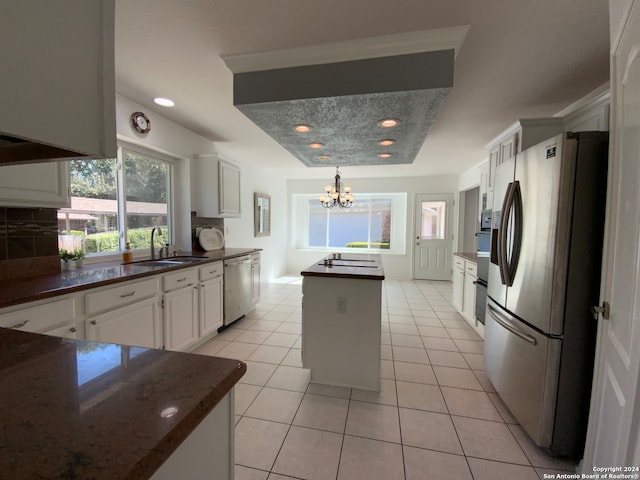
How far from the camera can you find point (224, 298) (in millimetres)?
3195

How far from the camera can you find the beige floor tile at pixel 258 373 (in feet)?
7.46

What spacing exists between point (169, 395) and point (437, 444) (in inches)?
69.1

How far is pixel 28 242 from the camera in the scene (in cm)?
195

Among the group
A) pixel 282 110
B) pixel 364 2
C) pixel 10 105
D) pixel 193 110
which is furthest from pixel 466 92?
pixel 10 105

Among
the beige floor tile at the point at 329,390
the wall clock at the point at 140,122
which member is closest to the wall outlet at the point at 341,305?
the beige floor tile at the point at 329,390

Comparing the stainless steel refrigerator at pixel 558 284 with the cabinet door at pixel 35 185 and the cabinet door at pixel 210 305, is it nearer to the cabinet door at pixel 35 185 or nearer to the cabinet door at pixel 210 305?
the cabinet door at pixel 210 305

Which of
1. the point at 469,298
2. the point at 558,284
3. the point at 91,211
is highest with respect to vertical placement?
the point at 91,211

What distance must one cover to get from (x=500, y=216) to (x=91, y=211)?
11.6 feet

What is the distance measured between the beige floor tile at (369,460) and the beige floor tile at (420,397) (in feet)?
1.47

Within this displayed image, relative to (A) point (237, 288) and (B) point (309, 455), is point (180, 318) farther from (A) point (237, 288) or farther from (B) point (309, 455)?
(B) point (309, 455)

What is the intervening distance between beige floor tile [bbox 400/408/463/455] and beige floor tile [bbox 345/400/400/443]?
2.4 inches

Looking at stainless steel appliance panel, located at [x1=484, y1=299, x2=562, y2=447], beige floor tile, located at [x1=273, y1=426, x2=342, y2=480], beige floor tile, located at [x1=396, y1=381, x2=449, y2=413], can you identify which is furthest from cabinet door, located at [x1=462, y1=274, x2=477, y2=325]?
beige floor tile, located at [x1=273, y1=426, x2=342, y2=480]

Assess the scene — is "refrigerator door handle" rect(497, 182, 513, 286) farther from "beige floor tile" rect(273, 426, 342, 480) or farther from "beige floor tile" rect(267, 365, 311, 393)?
"beige floor tile" rect(267, 365, 311, 393)

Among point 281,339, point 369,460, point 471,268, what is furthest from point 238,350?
point 471,268
